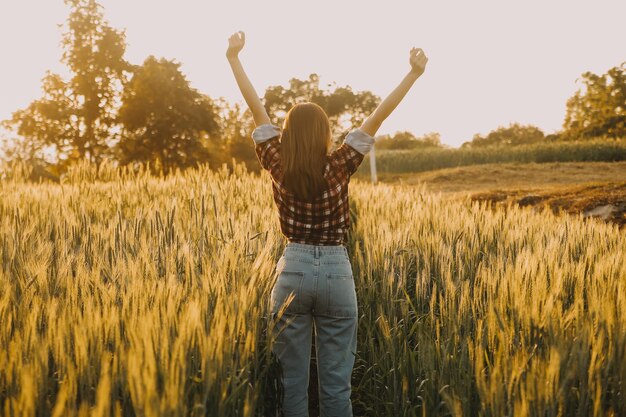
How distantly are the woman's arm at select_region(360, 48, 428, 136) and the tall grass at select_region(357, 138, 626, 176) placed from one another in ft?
108

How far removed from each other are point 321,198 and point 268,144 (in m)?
0.40

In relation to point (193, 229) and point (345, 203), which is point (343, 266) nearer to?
point (345, 203)

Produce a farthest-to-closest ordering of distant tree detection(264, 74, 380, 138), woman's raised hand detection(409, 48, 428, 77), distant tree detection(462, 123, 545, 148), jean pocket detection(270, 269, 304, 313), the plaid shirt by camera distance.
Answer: distant tree detection(462, 123, 545, 148)
distant tree detection(264, 74, 380, 138)
woman's raised hand detection(409, 48, 428, 77)
the plaid shirt
jean pocket detection(270, 269, 304, 313)

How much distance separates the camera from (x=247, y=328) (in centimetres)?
196

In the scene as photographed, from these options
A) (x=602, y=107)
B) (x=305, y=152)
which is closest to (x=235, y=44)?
(x=305, y=152)

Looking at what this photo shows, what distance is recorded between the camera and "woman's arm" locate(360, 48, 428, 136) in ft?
8.73

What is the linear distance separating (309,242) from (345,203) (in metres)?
0.27

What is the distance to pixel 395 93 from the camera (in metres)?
2.71

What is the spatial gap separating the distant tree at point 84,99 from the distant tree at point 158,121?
103 cm

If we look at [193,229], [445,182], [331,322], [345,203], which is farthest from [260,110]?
[445,182]

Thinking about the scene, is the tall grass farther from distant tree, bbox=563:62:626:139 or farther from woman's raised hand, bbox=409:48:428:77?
woman's raised hand, bbox=409:48:428:77

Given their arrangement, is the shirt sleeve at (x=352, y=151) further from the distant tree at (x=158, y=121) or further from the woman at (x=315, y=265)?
the distant tree at (x=158, y=121)

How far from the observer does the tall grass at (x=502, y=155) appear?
37.4 m

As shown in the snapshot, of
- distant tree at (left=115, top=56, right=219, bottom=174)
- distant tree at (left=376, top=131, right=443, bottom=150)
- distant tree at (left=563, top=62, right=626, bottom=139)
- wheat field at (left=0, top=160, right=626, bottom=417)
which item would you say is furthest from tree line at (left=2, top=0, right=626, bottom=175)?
distant tree at (left=376, top=131, right=443, bottom=150)
